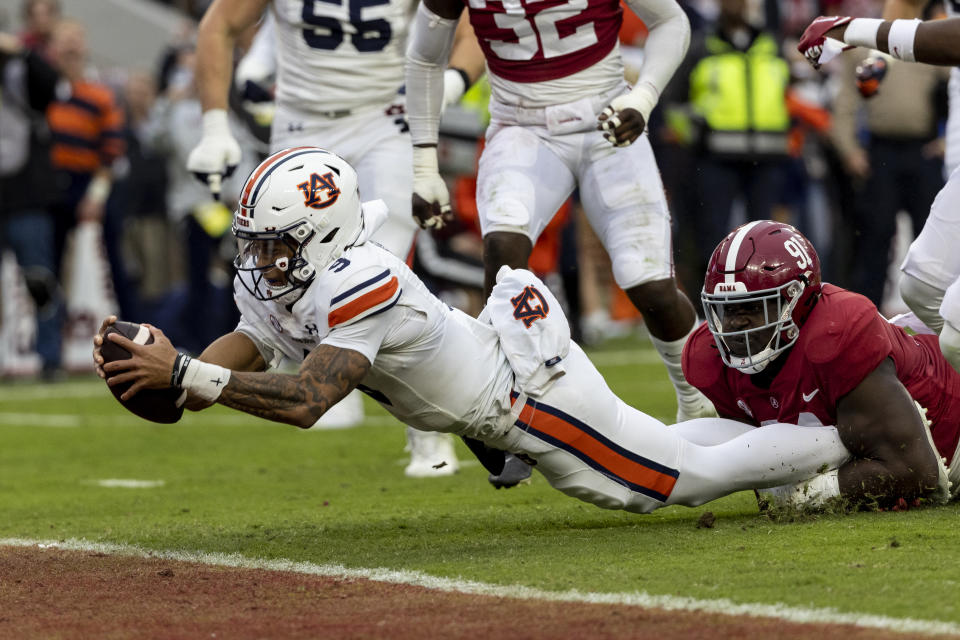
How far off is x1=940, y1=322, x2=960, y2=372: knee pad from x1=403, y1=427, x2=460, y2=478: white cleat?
7.29 feet

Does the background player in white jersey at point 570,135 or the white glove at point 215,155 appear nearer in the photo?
the background player in white jersey at point 570,135

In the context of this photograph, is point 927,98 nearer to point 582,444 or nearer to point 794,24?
point 794,24

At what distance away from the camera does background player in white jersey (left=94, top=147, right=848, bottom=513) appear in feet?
13.1

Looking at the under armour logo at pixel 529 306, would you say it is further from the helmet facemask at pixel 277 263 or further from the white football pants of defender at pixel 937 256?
the white football pants of defender at pixel 937 256

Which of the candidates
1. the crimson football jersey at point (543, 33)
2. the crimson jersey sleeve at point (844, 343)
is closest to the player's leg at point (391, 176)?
the crimson football jersey at point (543, 33)

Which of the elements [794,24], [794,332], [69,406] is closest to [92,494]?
[794,332]

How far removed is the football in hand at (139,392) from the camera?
3.84m

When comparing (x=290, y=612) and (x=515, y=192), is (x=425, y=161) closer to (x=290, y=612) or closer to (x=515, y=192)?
(x=515, y=192)

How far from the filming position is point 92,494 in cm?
614

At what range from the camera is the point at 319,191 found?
4207 mm

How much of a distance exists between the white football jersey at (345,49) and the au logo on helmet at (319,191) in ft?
7.19

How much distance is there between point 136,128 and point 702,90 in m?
5.40

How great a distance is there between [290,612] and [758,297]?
5.57 feet

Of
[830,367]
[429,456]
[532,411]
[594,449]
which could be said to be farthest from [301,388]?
[429,456]
